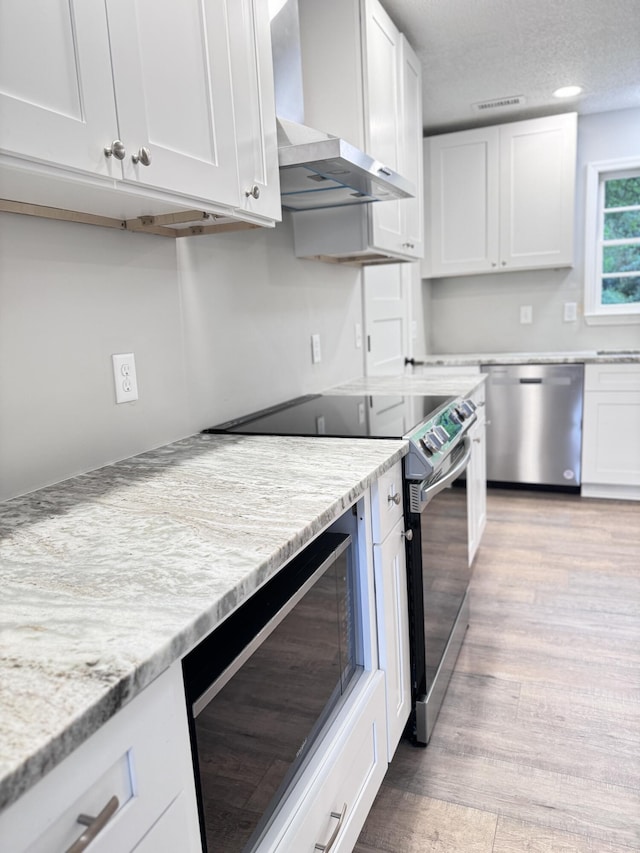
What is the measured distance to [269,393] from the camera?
2.13 meters

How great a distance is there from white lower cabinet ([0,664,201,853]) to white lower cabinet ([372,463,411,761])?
0.72 meters

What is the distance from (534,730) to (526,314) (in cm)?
313

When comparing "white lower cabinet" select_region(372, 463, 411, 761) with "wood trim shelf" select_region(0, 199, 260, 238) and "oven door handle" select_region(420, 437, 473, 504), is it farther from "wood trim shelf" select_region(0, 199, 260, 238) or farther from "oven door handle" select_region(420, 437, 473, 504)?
"wood trim shelf" select_region(0, 199, 260, 238)

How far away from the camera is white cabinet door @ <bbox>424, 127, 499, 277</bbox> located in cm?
389

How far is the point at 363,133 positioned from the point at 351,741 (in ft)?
6.40

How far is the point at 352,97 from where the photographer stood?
7.02 feet

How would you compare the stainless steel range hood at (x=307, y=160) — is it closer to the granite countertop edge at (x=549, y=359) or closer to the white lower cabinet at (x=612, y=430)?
the granite countertop edge at (x=549, y=359)

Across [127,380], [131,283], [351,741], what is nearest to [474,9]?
[131,283]

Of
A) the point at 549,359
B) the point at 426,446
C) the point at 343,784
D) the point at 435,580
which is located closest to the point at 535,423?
the point at 549,359

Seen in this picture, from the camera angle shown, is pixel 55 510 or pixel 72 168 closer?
pixel 72 168

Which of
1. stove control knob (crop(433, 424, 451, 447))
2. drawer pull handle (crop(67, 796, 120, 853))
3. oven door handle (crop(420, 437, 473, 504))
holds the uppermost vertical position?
stove control knob (crop(433, 424, 451, 447))

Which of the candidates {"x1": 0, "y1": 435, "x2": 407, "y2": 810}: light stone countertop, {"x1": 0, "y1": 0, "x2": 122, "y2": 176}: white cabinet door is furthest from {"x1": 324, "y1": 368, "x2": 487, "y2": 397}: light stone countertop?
{"x1": 0, "y1": 0, "x2": 122, "y2": 176}: white cabinet door

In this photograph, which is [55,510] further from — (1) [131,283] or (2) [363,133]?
(2) [363,133]

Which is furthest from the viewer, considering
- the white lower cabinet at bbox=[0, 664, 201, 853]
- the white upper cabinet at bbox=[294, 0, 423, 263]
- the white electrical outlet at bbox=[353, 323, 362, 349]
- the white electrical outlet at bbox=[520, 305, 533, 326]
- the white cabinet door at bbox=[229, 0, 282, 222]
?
the white electrical outlet at bbox=[520, 305, 533, 326]
